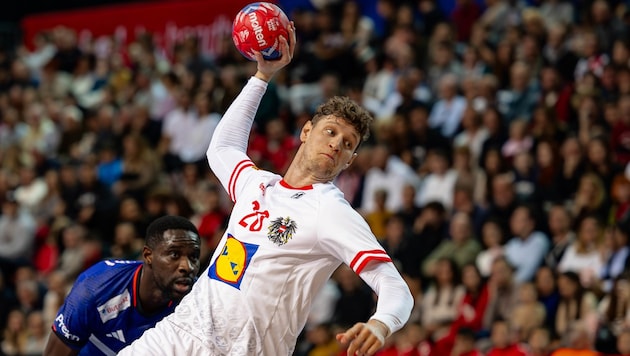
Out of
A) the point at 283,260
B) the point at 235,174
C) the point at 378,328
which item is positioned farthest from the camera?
the point at 235,174

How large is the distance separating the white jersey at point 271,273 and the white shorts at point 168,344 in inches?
0.9

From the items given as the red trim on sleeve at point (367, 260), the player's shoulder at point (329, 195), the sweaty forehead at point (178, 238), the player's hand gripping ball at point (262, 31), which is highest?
the player's hand gripping ball at point (262, 31)

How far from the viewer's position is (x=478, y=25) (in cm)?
1542

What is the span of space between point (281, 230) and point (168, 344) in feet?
2.72

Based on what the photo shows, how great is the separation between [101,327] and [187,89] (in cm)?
1061

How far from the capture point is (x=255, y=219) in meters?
5.71

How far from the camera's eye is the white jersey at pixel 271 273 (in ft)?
17.9

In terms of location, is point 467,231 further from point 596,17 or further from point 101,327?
point 101,327

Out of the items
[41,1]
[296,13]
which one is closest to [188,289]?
[296,13]

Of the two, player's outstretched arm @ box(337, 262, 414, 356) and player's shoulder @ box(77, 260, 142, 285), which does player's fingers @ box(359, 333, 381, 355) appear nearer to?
player's outstretched arm @ box(337, 262, 414, 356)

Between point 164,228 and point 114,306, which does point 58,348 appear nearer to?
point 114,306

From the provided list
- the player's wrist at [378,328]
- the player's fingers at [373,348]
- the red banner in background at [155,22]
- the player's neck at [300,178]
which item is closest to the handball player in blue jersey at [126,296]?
the player's neck at [300,178]

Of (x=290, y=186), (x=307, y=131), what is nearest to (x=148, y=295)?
(x=290, y=186)

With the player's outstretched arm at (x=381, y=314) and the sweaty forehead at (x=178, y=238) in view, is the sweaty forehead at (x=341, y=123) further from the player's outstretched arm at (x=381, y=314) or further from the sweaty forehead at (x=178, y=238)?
the sweaty forehead at (x=178, y=238)
